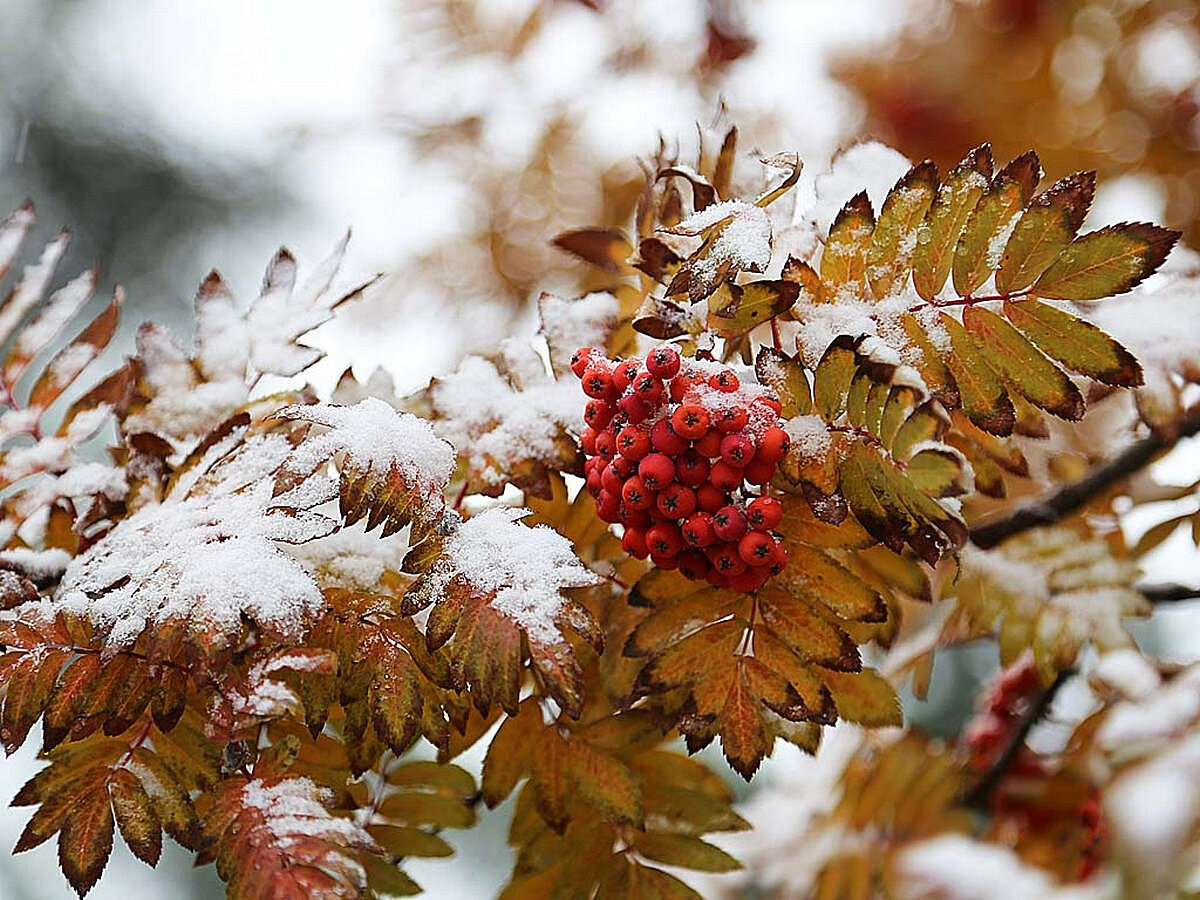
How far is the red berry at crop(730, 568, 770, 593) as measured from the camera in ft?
1.53

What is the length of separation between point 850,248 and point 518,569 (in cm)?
20

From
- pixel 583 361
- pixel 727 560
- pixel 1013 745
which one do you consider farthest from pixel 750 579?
pixel 1013 745

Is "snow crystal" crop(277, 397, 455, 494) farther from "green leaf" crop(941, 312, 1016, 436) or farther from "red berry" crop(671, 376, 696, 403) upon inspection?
"green leaf" crop(941, 312, 1016, 436)

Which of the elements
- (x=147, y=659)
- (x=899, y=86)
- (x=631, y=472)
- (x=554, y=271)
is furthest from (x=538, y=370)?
(x=899, y=86)

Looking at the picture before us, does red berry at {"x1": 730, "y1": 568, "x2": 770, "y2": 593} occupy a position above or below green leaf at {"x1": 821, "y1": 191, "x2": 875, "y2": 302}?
below

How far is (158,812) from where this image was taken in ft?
1.46

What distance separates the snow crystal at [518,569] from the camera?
43 centimetres

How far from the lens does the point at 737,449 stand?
1.49ft

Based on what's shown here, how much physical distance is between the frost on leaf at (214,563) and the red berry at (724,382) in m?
0.17

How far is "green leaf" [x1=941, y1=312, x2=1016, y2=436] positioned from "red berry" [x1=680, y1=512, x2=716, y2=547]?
0.12 m

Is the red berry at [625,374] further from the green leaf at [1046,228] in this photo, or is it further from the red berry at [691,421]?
the green leaf at [1046,228]

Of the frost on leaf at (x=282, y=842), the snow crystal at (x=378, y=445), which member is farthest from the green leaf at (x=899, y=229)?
the frost on leaf at (x=282, y=842)

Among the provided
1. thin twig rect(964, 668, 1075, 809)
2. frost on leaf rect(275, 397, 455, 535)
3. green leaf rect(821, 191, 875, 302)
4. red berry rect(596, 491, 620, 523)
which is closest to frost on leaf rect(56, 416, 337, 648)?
frost on leaf rect(275, 397, 455, 535)

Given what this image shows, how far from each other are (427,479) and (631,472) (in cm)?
9
